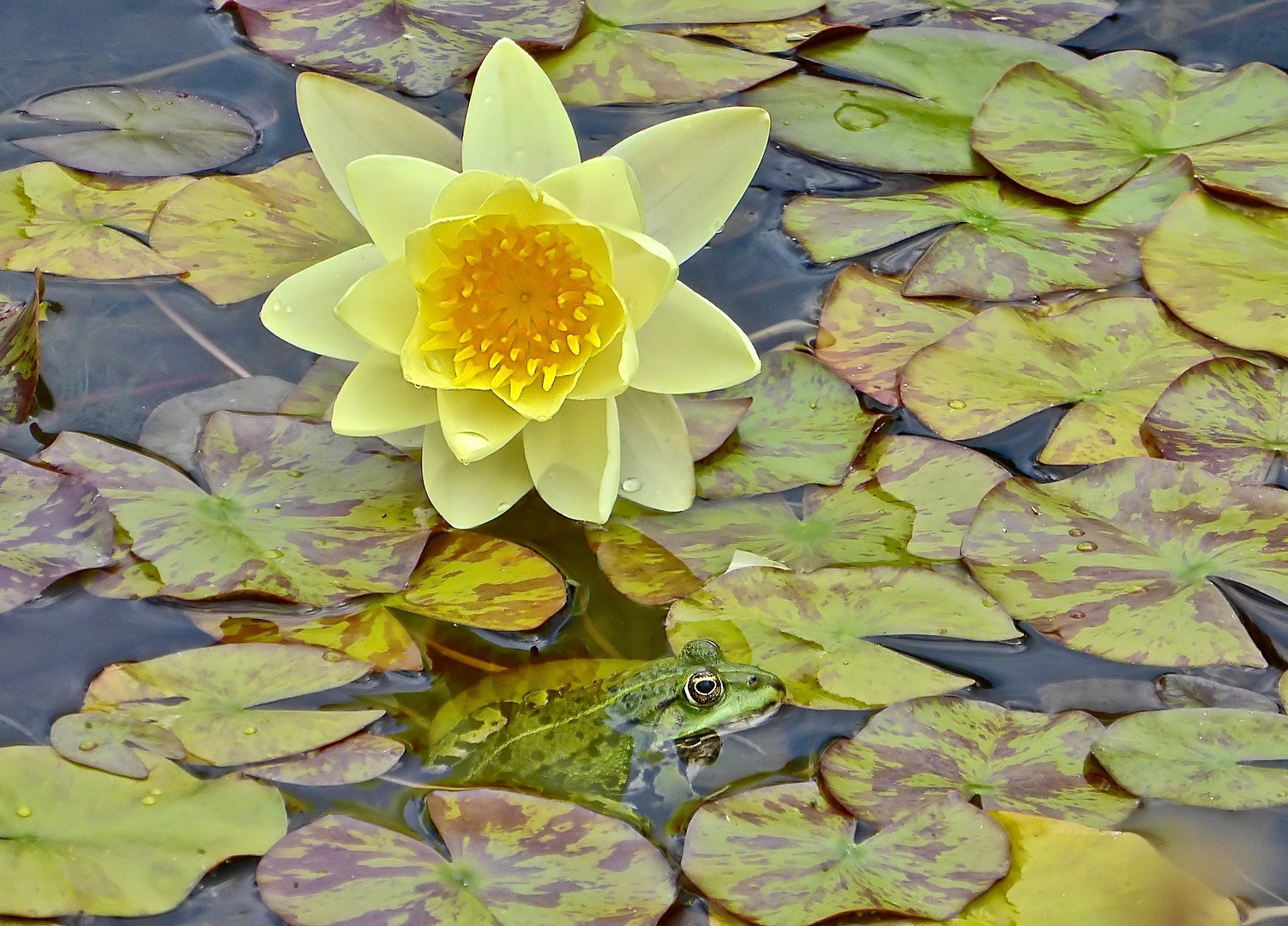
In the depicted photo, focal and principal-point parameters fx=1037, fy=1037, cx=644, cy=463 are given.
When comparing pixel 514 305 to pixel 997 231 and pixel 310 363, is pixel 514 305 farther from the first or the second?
pixel 997 231

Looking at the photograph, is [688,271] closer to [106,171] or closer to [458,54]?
[458,54]

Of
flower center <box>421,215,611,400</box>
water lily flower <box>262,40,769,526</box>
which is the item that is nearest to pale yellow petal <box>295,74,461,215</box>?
water lily flower <box>262,40,769,526</box>

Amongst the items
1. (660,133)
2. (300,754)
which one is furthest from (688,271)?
(300,754)

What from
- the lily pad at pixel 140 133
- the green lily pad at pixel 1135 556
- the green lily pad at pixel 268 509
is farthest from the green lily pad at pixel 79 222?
the green lily pad at pixel 1135 556

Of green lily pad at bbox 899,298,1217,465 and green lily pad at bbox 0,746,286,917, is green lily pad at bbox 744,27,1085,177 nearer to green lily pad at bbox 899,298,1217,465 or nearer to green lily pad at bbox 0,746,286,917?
green lily pad at bbox 899,298,1217,465

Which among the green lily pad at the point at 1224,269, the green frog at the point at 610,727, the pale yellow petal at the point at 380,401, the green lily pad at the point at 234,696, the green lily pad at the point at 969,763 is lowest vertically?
the green frog at the point at 610,727

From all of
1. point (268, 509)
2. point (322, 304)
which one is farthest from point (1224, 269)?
point (268, 509)

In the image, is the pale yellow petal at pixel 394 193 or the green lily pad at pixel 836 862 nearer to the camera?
the green lily pad at pixel 836 862

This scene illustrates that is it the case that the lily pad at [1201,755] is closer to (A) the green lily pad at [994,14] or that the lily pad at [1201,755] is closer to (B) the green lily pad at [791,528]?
(B) the green lily pad at [791,528]
